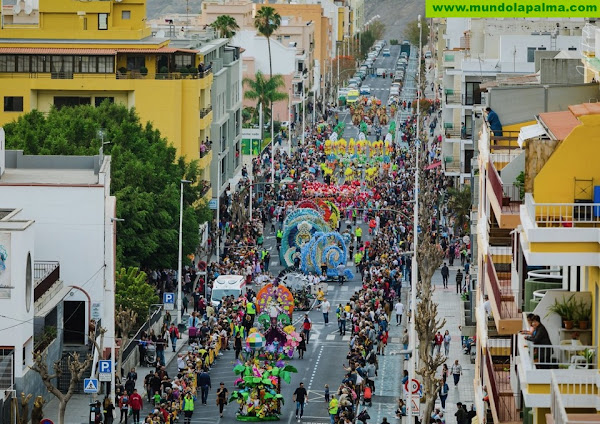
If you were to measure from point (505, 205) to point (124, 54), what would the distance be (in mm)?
65110

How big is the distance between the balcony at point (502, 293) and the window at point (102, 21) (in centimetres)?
6254

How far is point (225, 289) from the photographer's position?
77.8 meters

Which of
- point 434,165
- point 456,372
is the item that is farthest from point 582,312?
point 434,165

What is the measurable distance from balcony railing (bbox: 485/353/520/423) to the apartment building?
2166 inches

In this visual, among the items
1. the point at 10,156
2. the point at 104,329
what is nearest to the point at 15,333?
the point at 104,329

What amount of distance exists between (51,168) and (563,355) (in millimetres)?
43001

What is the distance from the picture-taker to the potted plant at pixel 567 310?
29.4 metres

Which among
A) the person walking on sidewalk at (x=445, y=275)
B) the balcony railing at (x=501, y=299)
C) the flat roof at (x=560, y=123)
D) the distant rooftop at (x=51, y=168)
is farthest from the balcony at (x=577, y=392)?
the person walking on sidewalk at (x=445, y=275)

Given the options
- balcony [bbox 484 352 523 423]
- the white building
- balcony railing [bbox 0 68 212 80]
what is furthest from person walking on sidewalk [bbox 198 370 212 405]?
balcony railing [bbox 0 68 212 80]

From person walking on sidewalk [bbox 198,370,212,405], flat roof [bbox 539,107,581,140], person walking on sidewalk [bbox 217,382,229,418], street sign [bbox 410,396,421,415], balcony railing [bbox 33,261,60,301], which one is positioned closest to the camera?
flat roof [bbox 539,107,581,140]

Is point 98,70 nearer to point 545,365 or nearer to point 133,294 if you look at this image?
point 133,294

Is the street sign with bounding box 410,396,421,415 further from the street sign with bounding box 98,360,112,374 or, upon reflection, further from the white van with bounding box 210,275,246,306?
the white van with bounding box 210,275,246,306

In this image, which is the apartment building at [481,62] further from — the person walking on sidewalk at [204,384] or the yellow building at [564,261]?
the yellow building at [564,261]

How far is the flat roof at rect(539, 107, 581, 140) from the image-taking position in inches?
1174
